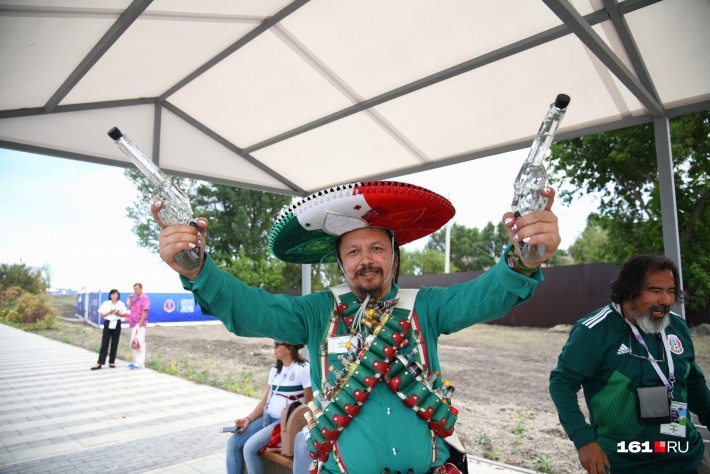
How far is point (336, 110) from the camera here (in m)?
4.32

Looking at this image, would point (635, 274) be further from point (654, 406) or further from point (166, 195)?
point (166, 195)

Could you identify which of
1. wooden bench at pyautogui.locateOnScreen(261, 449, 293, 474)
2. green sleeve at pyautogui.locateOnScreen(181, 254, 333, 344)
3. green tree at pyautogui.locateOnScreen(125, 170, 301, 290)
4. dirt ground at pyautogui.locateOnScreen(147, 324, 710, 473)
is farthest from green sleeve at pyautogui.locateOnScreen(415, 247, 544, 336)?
green tree at pyautogui.locateOnScreen(125, 170, 301, 290)

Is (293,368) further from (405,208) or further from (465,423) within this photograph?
(465,423)

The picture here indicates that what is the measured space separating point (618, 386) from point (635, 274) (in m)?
0.64

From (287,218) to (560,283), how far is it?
63.9 feet

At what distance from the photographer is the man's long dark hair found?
258 cm

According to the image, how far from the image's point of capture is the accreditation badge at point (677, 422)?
7.64 feet

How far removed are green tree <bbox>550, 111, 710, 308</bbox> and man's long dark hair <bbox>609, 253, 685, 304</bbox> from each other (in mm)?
7308

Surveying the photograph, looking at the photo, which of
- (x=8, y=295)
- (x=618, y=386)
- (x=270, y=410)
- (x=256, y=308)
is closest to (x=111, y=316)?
(x=270, y=410)

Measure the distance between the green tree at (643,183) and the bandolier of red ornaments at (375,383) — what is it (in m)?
8.94

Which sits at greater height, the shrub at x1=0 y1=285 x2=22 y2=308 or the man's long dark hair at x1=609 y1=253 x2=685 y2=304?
the man's long dark hair at x1=609 y1=253 x2=685 y2=304

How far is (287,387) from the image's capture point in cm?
382

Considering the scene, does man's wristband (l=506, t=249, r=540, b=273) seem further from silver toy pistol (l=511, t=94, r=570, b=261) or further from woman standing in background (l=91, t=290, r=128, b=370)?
woman standing in background (l=91, t=290, r=128, b=370)

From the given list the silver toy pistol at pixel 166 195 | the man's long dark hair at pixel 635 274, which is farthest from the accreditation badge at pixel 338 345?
the man's long dark hair at pixel 635 274
